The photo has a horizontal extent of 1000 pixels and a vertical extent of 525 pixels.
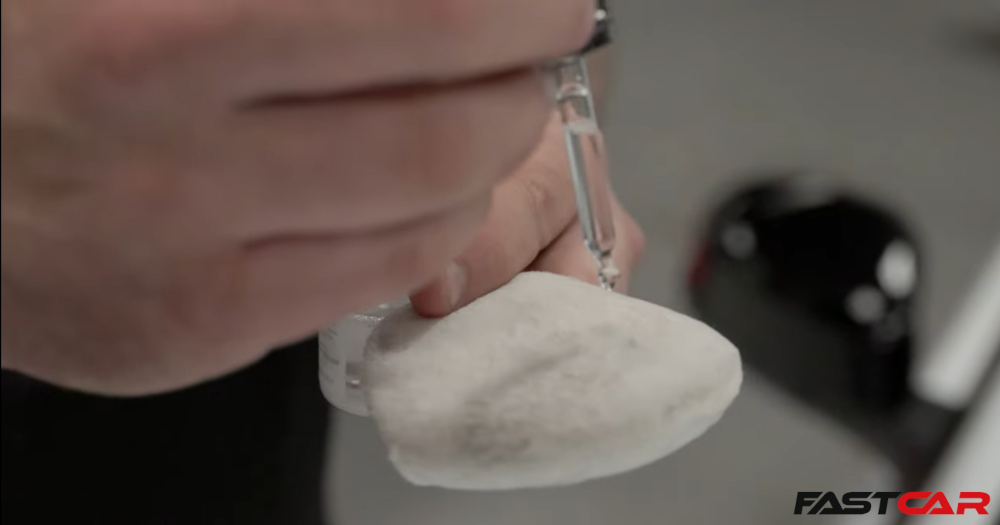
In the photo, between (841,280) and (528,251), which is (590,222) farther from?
(841,280)

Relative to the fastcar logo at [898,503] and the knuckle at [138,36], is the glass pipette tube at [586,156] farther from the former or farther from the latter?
the fastcar logo at [898,503]

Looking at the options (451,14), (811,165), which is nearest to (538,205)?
(451,14)

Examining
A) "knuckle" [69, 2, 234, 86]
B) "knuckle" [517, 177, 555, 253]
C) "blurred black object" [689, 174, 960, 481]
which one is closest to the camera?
"knuckle" [69, 2, 234, 86]

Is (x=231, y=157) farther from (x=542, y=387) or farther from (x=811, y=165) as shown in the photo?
(x=811, y=165)

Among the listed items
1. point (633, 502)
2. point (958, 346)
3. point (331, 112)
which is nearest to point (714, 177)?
point (958, 346)

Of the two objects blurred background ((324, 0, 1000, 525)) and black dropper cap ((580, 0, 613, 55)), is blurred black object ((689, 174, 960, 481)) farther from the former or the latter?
black dropper cap ((580, 0, 613, 55))

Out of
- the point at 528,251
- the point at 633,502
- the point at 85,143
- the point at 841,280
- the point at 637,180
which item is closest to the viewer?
the point at 85,143

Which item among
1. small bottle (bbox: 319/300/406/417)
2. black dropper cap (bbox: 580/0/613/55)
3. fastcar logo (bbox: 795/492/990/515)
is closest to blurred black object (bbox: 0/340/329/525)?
small bottle (bbox: 319/300/406/417)
